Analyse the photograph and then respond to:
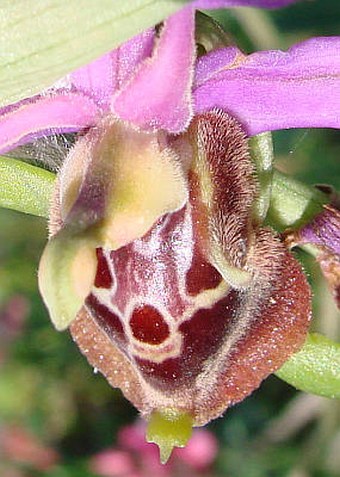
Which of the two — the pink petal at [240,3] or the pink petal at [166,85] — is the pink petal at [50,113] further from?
the pink petal at [240,3]

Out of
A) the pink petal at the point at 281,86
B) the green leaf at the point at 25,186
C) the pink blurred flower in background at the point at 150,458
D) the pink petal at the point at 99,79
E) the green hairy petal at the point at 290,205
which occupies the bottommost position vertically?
the pink blurred flower in background at the point at 150,458

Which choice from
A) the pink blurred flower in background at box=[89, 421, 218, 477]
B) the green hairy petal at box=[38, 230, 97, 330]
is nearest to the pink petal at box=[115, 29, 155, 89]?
the green hairy petal at box=[38, 230, 97, 330]

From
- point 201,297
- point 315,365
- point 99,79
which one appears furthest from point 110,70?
point 315,365

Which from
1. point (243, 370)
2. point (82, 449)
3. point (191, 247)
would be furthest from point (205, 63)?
point (82, 449)

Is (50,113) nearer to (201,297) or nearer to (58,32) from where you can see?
(58,32)

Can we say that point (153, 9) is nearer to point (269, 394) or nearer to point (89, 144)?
point (89, 144)

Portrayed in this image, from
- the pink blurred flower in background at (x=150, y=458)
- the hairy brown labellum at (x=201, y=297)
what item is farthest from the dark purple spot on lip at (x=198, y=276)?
the pink blurred flower in background at (x=150, y=458)
